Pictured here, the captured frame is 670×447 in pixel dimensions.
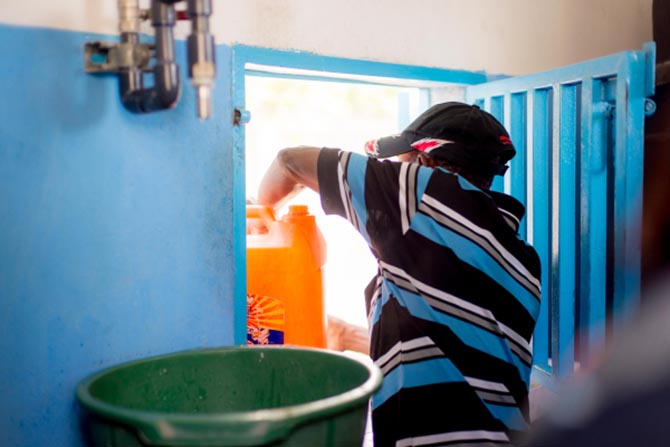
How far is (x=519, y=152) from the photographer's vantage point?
6.48 feet

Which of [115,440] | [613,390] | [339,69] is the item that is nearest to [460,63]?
[339,69]

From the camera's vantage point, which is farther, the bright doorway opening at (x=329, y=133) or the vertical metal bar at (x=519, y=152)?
the bright doorway opening at (x=329, y=133)

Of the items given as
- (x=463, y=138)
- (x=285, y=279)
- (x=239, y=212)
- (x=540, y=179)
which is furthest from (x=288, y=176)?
(x=540, y=179)

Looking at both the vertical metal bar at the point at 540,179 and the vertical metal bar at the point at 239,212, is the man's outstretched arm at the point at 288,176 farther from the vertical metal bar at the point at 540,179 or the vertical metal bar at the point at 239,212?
the vertical metal bar at the point at 540,179

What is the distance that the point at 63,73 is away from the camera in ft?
4.34

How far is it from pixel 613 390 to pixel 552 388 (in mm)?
1364

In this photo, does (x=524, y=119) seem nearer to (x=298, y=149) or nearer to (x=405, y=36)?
(x=405, y=36)

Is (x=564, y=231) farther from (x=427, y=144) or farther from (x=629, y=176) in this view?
(x=427, y=144)

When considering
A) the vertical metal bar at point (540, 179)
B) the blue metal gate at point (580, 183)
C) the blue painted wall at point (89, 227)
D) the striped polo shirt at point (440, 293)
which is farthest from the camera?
the vertical metal bar at point (540, 179)

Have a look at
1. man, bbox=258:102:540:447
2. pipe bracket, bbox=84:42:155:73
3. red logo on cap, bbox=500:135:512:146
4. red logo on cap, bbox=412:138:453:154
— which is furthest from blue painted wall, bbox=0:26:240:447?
red logo on cap, bbox=500:135:512:146

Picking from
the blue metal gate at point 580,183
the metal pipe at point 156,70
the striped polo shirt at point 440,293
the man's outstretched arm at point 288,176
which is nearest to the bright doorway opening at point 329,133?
the blue metal gate at point 580,183

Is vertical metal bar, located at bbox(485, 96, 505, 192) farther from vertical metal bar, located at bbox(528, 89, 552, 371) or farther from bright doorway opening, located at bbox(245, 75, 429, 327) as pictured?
bright doorway opening, located at bbox(245, 75, 429, 327)

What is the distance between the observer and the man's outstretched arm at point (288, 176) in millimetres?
1544

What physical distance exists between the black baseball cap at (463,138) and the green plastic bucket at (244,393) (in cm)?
58
